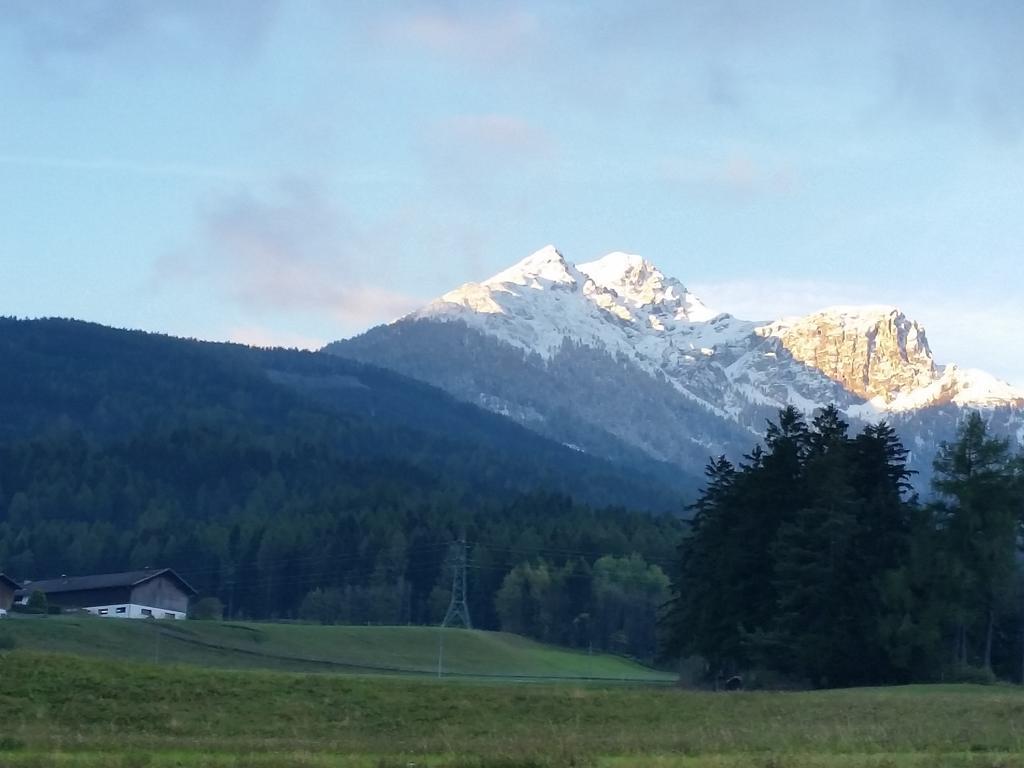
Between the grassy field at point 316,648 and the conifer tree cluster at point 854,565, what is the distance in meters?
22.8

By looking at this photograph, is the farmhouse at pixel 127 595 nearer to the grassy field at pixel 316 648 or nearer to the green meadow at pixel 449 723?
the grassy field at pixel 316 648

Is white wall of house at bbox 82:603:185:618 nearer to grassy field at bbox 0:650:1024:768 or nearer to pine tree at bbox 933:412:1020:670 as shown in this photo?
pine tree at bbox 933:412:1020:670

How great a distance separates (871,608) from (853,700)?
85.7 feet

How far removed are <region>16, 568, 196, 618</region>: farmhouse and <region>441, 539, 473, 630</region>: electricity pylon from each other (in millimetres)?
23758

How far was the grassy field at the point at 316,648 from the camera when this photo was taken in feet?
311

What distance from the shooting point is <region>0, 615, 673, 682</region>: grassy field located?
94875 millimetres

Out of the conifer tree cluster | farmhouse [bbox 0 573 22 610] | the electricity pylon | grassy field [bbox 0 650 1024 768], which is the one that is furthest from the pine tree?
farmhouse [bbox 0 573 22 610]

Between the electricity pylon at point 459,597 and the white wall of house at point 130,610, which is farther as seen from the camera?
the white wall of house at point 130,610

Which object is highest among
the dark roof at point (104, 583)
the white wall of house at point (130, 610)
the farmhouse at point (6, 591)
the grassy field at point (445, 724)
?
the dark roof at point (104, 583)

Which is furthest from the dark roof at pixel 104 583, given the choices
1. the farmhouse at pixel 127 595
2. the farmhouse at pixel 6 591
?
the farmhouse at pixel 6 591

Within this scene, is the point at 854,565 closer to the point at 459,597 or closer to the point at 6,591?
the point at 6,591

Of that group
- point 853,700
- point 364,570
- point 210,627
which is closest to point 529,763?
point 853,700

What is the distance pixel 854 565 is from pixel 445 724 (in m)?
39.3

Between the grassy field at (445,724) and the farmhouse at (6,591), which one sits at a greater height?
the farmhouse at (6,591)
